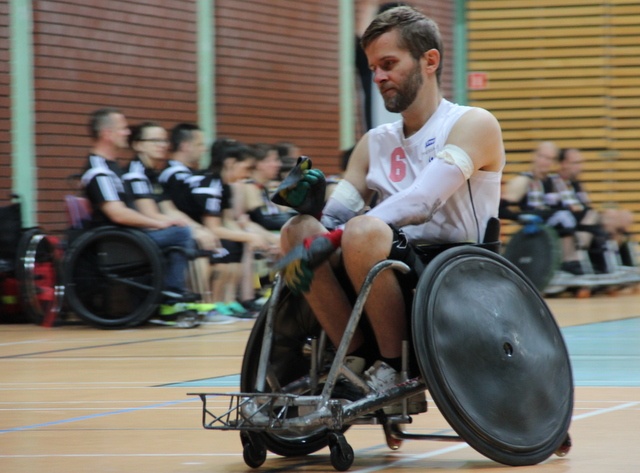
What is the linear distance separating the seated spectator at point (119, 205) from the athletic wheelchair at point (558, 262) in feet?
12.8

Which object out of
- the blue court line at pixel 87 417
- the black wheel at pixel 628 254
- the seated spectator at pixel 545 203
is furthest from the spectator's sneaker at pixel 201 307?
the black wheel at pixel 628 254

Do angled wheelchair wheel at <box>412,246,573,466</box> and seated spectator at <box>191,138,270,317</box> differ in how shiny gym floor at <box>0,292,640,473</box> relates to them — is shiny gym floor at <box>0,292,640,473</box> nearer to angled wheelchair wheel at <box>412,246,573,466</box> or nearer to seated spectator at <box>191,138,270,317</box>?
angled wheelchair wheel at <box>412,246,573,466</box>

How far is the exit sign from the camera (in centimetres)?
1623

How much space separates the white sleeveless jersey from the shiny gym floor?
69 centimetres

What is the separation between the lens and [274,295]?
3.60m

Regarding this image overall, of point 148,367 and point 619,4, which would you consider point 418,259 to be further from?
point 619,4

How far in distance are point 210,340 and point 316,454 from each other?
4221 mm

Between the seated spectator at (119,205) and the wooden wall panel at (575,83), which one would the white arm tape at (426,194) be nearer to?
the seated spectator at (119,205)

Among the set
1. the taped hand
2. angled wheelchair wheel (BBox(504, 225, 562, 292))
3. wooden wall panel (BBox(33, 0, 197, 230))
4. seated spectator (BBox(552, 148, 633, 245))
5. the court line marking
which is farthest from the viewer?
seated spectator (BBox(552, 148, 633, 245))

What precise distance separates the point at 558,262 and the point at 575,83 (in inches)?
191

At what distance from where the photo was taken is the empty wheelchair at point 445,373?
3342mm

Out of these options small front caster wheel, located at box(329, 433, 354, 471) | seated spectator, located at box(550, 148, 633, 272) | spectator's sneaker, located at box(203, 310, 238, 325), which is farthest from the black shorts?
small front caster wheel, located at box(329, 433, 354, 471)

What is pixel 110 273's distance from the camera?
892 centimetres

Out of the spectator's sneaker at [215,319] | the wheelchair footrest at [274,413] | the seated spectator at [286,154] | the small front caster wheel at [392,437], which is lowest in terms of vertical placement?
the spectator's sneaker at [215,319]
